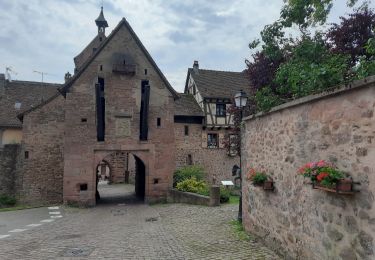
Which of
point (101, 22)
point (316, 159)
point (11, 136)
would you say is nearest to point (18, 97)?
point (11, 136)

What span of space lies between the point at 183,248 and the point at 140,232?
2920 millimetres

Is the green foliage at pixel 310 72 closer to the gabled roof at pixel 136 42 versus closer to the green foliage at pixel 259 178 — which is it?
the green foliage at pixel 259 178

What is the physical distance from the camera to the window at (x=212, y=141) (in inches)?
1289

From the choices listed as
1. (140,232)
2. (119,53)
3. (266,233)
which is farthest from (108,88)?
(266,233)

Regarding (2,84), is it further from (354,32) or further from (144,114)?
(354,32)

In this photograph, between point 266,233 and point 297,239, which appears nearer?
point 297,239

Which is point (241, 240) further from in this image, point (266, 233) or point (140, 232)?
point (140, 232)

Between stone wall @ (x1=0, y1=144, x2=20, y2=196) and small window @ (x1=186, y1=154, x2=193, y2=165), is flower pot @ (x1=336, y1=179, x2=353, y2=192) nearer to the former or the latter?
stone wall @ (x1=0, y1=144, x2=20, y2=196)

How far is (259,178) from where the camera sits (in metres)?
9.12

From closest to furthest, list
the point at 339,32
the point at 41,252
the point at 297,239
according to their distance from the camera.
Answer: the point at 297,239 → the point at 41,252 → the point at 339,32

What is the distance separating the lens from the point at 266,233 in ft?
30.0

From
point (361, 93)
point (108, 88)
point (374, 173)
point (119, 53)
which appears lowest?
point (374, 173)

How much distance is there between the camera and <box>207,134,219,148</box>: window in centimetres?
3275

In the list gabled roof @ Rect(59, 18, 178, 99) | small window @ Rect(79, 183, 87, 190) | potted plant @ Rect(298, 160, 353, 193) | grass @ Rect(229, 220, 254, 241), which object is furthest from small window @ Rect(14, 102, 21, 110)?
potted plant @ Rect(298, 160, 353, 193)
